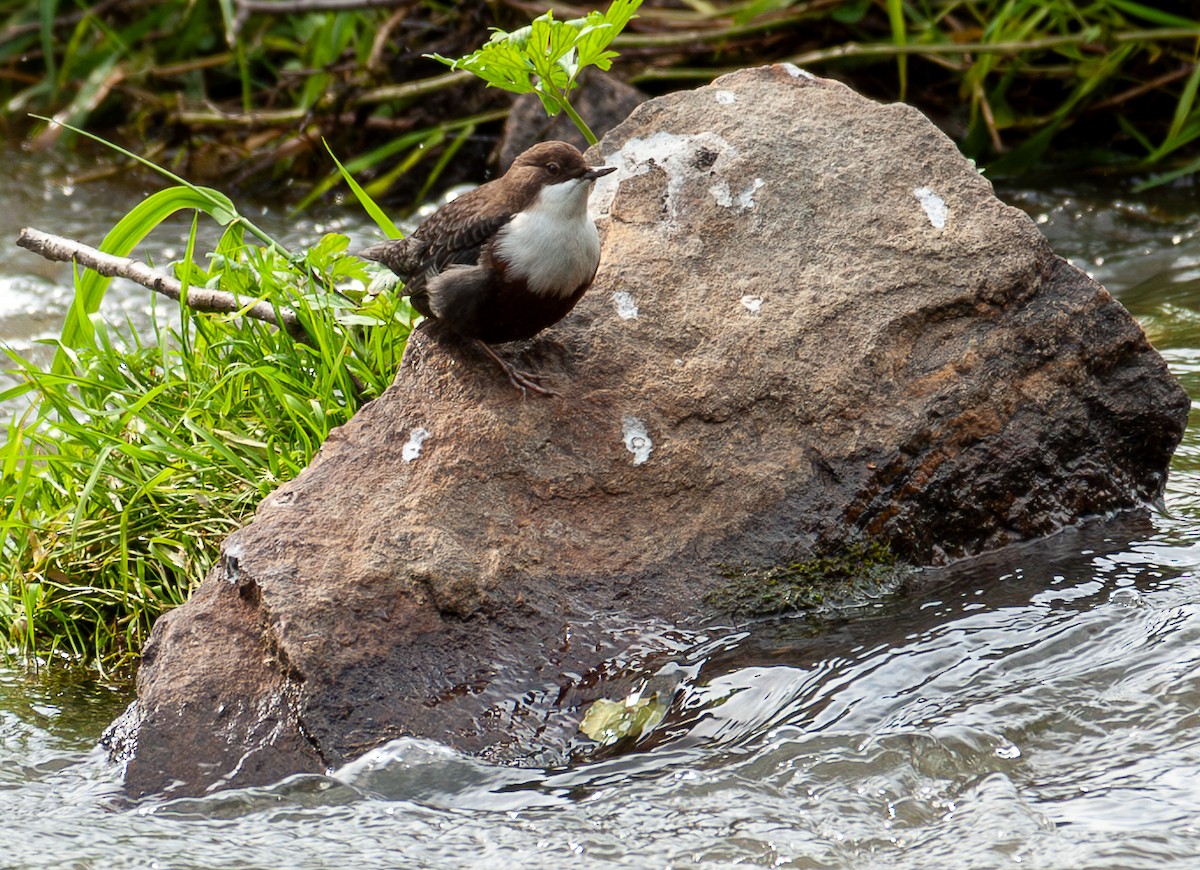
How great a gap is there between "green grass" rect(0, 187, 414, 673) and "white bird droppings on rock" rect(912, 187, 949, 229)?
1.53 meters

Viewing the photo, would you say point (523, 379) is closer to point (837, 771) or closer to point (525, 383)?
point (525, 383)

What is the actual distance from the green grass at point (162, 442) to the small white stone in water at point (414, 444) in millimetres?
666

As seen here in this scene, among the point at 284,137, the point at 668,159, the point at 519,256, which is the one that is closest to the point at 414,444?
the point at 519,256

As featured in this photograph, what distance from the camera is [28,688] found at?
3865 millimetres

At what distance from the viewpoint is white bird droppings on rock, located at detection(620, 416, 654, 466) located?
3.53 meters

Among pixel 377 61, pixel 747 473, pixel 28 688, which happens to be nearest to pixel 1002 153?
pixel 377 61

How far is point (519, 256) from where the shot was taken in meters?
3.49

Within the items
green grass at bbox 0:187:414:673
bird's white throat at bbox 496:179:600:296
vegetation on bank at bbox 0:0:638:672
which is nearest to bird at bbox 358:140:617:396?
bird's white throat at bbox 496:179:600:296

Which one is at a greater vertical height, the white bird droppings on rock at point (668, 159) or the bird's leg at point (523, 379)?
the white bird droppings on rock at point (668, 159)

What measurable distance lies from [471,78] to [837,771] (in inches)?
225

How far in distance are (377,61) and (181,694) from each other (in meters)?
5.46

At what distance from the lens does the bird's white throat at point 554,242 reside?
3.47 meters

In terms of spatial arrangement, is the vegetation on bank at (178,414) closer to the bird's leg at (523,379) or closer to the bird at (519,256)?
the bird at (519,256)

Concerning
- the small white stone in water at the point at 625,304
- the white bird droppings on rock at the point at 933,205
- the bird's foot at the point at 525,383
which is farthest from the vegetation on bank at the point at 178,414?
the white bird droppings on rock at the point at 933,205
